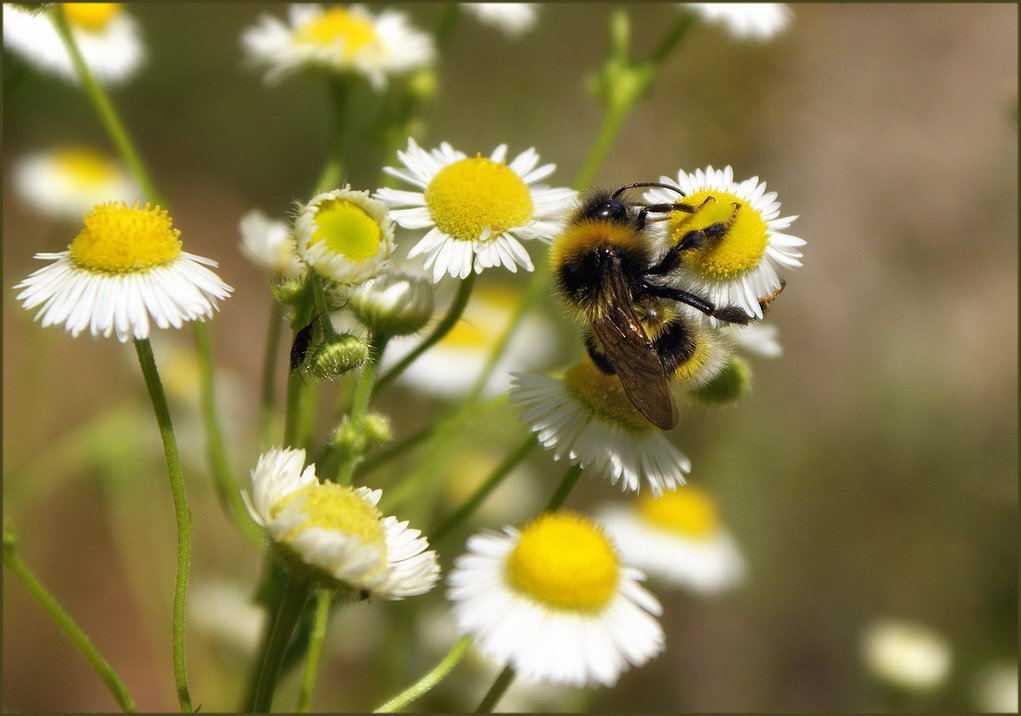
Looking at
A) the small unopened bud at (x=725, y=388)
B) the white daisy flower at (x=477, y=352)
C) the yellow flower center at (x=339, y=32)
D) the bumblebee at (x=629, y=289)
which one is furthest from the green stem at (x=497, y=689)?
the yellow flower center at (x=339, y=32)

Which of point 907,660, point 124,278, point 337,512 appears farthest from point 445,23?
point 907,660

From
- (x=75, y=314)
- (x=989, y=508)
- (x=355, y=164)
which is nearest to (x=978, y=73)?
(x=989, y=508)

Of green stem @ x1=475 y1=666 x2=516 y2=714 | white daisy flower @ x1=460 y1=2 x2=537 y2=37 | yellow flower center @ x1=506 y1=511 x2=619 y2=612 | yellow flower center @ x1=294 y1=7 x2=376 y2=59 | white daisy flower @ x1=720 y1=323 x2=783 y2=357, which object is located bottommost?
green stem @ x1=475 y1=666 x2=516 y2=714

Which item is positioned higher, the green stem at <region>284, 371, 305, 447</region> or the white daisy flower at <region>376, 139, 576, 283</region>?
the white daisy flower at <region>376, 139, 576, 283</region>

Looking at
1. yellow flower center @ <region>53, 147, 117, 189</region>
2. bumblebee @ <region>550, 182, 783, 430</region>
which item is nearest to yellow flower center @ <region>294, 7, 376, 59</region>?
bumblebee @ <region>550, 182, 783, 430</region>

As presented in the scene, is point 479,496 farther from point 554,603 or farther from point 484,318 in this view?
point 484,318

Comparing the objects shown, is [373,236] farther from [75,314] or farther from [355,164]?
[355,164]

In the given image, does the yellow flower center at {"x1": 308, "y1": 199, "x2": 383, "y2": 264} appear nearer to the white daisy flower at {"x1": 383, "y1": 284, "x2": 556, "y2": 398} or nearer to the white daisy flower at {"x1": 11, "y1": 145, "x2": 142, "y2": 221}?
the white daisy flower at {"x1": 383, "y1": 284, "x2": 556, "y2": 398}

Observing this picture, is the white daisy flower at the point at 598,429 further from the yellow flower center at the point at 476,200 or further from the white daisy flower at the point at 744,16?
the white daisy flower at the point at 744,16
